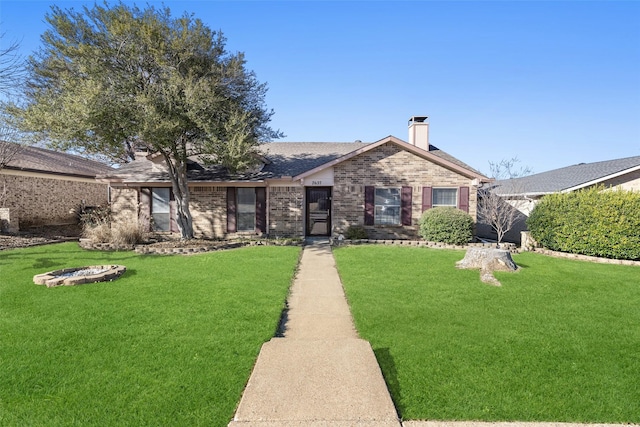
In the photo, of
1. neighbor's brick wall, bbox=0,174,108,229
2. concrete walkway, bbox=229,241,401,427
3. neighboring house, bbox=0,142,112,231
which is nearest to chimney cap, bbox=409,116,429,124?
concrete walkway, bbox=229,241,401,427

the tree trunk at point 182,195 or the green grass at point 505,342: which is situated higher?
the tree trunk at point 182,195

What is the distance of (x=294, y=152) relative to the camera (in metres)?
17.6

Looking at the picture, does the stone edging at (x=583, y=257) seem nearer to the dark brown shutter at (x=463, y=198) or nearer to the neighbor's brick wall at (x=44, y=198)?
the dark brown shutter at (x=463, y=198)

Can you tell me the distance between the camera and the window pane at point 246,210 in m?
14.4

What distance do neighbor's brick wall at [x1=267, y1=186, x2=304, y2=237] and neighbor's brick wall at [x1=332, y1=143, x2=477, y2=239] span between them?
1.54m

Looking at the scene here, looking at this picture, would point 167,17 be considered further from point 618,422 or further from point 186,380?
point 618,422

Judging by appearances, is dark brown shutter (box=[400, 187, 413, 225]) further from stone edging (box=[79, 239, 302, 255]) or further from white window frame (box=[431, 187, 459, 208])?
stone edging (box=[79, 239, 302, 255])

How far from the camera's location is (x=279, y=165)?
A: 1574 cm

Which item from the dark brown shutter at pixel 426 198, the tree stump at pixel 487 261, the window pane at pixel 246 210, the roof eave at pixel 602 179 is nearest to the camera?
the tree stump at pixel 487 261

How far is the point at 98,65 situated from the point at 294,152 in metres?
9.19

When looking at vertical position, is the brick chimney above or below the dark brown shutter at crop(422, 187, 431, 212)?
above

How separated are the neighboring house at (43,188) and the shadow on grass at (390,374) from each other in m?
16.4

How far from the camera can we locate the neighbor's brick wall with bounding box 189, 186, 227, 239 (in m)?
14.4

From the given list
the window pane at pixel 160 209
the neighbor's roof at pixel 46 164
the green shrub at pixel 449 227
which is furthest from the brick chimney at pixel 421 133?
the neighbor's roof at pixel 46 164
